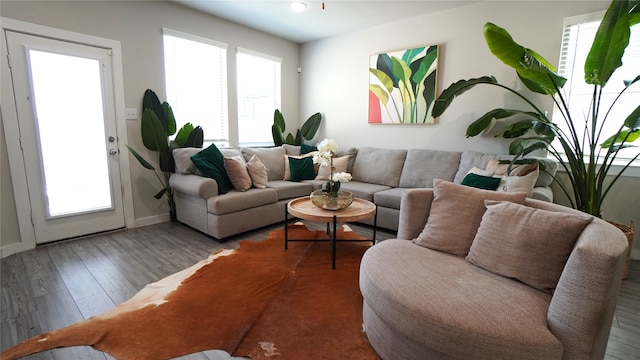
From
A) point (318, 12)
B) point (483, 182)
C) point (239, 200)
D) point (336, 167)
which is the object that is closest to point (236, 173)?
point (239, 200)

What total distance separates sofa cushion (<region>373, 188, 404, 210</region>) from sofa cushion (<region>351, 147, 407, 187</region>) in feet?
1.53

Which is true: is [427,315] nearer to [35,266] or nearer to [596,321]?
[596,321]

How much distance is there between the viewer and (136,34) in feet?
11.0

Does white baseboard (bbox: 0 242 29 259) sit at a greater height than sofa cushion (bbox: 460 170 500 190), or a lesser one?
lesser

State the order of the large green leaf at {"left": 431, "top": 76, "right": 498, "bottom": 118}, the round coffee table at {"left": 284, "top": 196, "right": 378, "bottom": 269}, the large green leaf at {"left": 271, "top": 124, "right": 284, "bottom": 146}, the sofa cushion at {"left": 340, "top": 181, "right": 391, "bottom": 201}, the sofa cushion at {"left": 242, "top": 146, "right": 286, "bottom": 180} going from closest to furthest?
the round coffee table at {"left": 284, "top": 196, "right": 378, "bottom": 269} < the large green leaf at {"left": 431, "top": 76, "right": 498, "bottom": 118} < the sofa cushion at {"left": 340, "top": 181, "right": 391, "bottom": 201} < the sofa cushion at {"left": 242, "top": 146, "right": 286, "bottom": 180} < the large green leaf at {"left": 271, "top": 124, "right": 284, "bottom": 146}

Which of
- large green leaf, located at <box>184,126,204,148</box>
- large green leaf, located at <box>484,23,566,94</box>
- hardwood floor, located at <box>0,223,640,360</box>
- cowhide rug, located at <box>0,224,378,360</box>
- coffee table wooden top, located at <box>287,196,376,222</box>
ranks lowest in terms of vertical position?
hardwood floor, located at <box>0,223,640,360</box>

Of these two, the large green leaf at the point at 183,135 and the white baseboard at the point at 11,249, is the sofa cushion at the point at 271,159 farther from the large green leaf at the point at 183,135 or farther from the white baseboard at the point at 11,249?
the white baseboard at the point at 11,249

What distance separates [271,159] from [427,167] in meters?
2.08

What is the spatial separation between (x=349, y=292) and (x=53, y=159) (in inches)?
122

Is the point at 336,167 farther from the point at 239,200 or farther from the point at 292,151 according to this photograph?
the point at 239,200

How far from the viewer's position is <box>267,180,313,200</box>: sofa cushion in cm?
366

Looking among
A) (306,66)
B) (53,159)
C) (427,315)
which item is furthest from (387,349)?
(306,66)

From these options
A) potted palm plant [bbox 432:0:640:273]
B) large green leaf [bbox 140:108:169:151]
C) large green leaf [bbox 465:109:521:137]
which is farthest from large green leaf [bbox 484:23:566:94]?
large green leaf [bbox 140:108:169:151]

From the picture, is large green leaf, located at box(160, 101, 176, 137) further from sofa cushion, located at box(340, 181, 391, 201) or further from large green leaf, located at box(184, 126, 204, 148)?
sofa cushion, located at box(340, 181, 391, 201)
